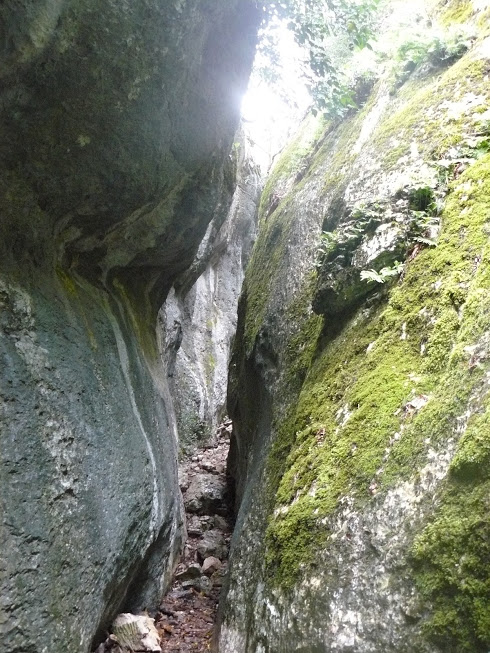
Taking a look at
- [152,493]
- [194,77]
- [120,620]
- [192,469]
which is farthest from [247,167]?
[120,620]

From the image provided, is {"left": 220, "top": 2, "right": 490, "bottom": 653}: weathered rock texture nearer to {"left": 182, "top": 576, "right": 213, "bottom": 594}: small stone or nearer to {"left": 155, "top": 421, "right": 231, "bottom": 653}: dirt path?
{"left": 155, "top": 421, "right": 231, "bottom": 653}: dirt path

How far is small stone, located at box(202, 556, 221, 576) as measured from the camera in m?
6.52

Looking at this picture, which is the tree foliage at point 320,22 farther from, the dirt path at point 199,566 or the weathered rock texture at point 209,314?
the dirt path at point 199,566

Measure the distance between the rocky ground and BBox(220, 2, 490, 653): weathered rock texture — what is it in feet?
3.28

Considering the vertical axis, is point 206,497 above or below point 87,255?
below

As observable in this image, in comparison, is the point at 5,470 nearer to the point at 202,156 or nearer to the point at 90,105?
the point at 90,105

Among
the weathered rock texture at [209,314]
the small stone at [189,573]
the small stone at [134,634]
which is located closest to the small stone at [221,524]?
the small stone at [189,573]

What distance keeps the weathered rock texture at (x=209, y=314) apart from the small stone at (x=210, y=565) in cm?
471

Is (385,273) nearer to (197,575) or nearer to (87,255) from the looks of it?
(87,255)

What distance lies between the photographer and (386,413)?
12.0 ft

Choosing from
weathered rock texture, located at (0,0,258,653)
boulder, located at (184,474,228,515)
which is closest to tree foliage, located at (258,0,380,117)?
weathered rock texture, located at (0,0,258,653)

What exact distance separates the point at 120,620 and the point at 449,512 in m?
3.90

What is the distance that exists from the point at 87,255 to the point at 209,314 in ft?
34.9

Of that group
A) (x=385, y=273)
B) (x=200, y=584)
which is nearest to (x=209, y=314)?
(x=200, y=584)
